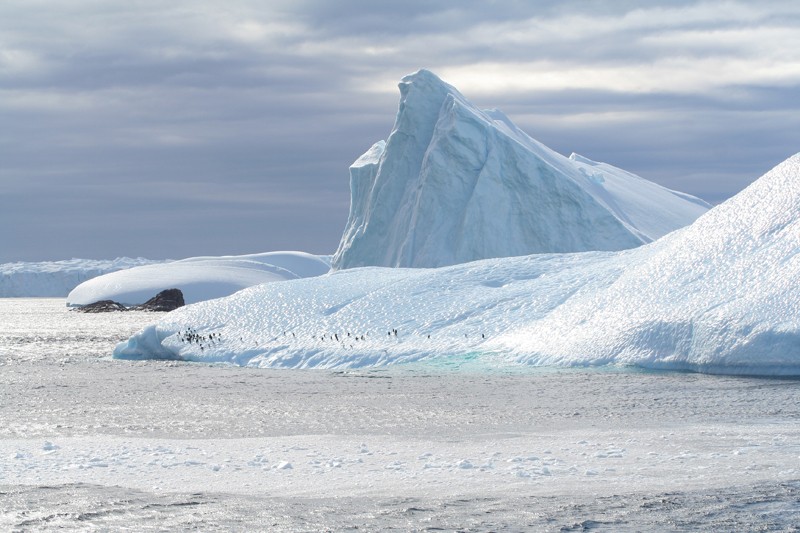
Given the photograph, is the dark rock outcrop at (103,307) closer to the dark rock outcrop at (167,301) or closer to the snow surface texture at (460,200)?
the dark rock outcrop at (167,301)

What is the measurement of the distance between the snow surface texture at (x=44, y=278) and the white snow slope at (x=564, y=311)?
70.9m

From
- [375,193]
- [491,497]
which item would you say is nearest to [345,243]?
[375,193]

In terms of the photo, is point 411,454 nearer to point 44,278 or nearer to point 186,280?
point 186,280

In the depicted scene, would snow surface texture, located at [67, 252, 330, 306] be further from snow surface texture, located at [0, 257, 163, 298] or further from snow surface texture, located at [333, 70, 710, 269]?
snow surface texture, located at [0, 257, 163, 298]

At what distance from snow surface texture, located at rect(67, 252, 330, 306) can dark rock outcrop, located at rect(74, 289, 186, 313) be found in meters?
0.42

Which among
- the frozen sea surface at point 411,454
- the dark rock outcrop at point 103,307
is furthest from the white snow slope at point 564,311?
the dark rock outcrop at point 103,307

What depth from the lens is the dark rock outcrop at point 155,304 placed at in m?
50.0

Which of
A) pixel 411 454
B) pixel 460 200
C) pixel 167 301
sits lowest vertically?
pixel 167 301

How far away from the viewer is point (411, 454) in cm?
745

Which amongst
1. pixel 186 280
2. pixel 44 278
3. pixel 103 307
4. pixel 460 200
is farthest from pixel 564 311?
pixel 44 278

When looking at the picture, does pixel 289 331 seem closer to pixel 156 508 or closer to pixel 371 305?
pixel 371 305

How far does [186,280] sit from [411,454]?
46026 millimetres

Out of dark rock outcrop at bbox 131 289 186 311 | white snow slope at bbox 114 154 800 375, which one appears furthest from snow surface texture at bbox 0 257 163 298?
white snow slope at bbox 114 154 800 375

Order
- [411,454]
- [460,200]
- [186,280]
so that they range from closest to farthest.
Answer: [411,454] → [460,200] → [186,280]
